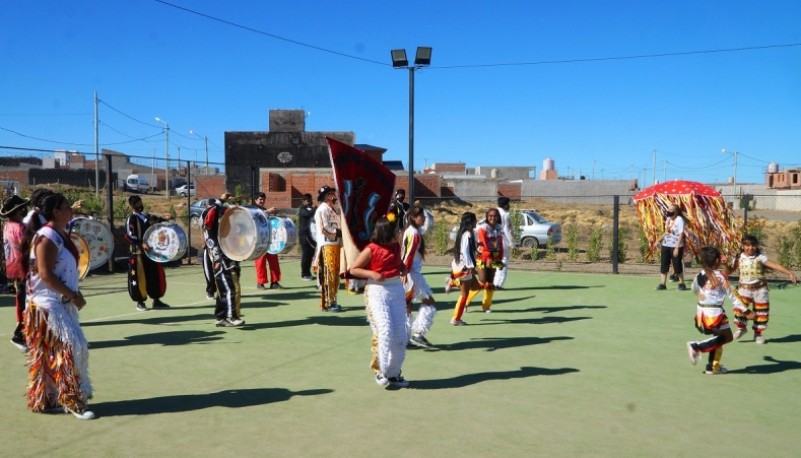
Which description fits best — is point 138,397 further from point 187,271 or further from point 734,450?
point 187,271

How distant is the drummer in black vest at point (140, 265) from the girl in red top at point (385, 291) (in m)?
5.80

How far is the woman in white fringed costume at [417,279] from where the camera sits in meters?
8.32

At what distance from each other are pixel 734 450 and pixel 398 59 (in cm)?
1255

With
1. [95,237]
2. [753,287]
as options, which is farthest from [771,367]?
[95,237]

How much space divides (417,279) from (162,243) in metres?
4.90

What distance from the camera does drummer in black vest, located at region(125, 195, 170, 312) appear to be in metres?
11.2

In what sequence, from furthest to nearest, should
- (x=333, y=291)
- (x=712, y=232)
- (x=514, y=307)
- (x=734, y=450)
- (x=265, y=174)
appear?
1. (x=265, y=174)
2. (x=712, y=232)
3. (x=514, y=307)
4. (x=333, y=291)
5. (x=734, y=450)

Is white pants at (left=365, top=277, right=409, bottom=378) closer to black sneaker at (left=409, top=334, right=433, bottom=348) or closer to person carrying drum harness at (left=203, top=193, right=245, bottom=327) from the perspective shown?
black sneaker at (left=409, top=334, right=433, bottom=348)

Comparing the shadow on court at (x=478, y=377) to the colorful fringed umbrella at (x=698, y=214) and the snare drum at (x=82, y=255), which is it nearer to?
the snare drum at (x=82, y=255)

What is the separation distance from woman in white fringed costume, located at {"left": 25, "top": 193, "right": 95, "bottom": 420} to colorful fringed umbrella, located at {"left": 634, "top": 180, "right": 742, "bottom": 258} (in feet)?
39.8

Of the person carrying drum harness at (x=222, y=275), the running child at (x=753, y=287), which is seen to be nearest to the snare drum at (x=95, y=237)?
the person carrying drum harness at (x=222, y=275)

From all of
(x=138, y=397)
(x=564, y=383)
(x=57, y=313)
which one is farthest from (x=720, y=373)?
(x=57, y=313)

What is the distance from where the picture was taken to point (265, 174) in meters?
48.2

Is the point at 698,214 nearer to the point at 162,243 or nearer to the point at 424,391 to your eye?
the point at 424,391
